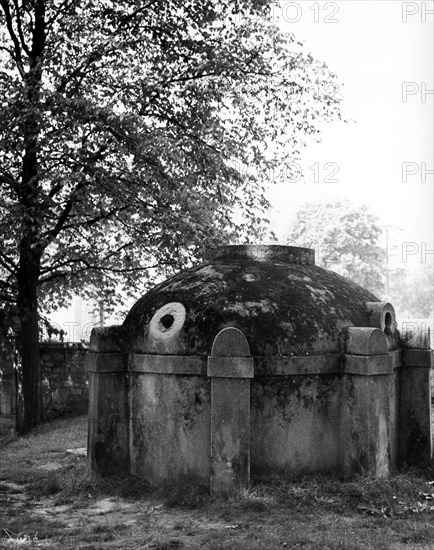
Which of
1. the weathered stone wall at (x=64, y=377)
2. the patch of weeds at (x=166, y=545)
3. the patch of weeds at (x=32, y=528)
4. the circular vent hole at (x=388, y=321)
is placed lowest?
the patch of weeds at (x=32, y=528)

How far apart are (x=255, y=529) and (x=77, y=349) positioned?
1244cm

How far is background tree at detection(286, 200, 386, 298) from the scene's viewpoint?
4197 cm

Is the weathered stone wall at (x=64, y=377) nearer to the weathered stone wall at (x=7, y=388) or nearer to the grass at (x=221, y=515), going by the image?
the weathered stone wall at (x=7, y=388)

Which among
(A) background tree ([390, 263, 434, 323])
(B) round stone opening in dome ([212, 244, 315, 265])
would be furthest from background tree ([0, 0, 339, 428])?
(A) background tree ([390, 263, 434, 323])

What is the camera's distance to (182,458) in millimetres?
8602

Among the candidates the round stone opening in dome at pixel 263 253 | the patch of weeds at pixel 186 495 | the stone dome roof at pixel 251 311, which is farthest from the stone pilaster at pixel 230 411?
the round stone opening in dome at pixel 263 253

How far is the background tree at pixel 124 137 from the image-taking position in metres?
14.8

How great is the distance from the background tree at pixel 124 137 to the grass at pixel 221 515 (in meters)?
6.76

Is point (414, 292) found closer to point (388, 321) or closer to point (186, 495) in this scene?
point (388, 321)

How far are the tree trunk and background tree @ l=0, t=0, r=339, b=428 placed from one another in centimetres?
3

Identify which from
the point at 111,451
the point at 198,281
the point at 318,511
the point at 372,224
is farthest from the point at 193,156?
the point at 372,224

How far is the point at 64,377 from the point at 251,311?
1120 cm

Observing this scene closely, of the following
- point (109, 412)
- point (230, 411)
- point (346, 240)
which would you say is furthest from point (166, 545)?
point (346, 240)

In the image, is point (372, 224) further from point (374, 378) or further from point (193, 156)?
point (374, 378)
